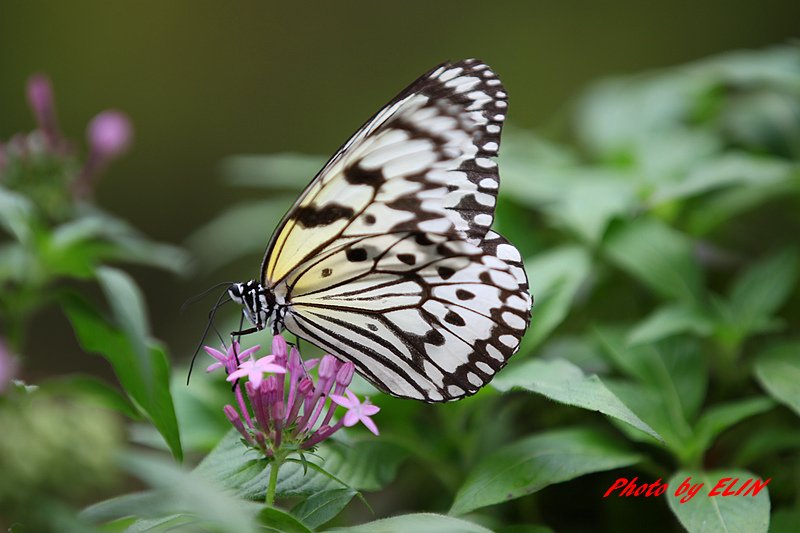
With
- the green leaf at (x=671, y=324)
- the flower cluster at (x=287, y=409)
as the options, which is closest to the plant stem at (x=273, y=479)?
the flower cluster at (x=287, y=409)

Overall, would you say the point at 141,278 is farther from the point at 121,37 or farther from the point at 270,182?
the point at 270,182

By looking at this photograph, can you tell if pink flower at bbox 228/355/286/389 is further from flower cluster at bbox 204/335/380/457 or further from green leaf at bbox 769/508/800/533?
green leaf at bbox 769/508/800/533

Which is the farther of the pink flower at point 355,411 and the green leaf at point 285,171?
the green leaf at point 285,171

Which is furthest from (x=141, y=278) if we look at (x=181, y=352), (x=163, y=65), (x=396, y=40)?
(x=396, y=40)

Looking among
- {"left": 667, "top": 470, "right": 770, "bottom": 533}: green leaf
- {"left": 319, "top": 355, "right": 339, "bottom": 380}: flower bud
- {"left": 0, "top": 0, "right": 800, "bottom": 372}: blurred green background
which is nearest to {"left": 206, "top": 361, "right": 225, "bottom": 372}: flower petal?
{"left": 319, "top": 355, "right": 339, "bottom": 380}: flower bud

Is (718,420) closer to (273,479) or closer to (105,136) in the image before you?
(273,479)

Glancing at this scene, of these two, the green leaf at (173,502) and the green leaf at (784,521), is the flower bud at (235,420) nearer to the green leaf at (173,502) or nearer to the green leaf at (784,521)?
the green leaf at (173,502)
